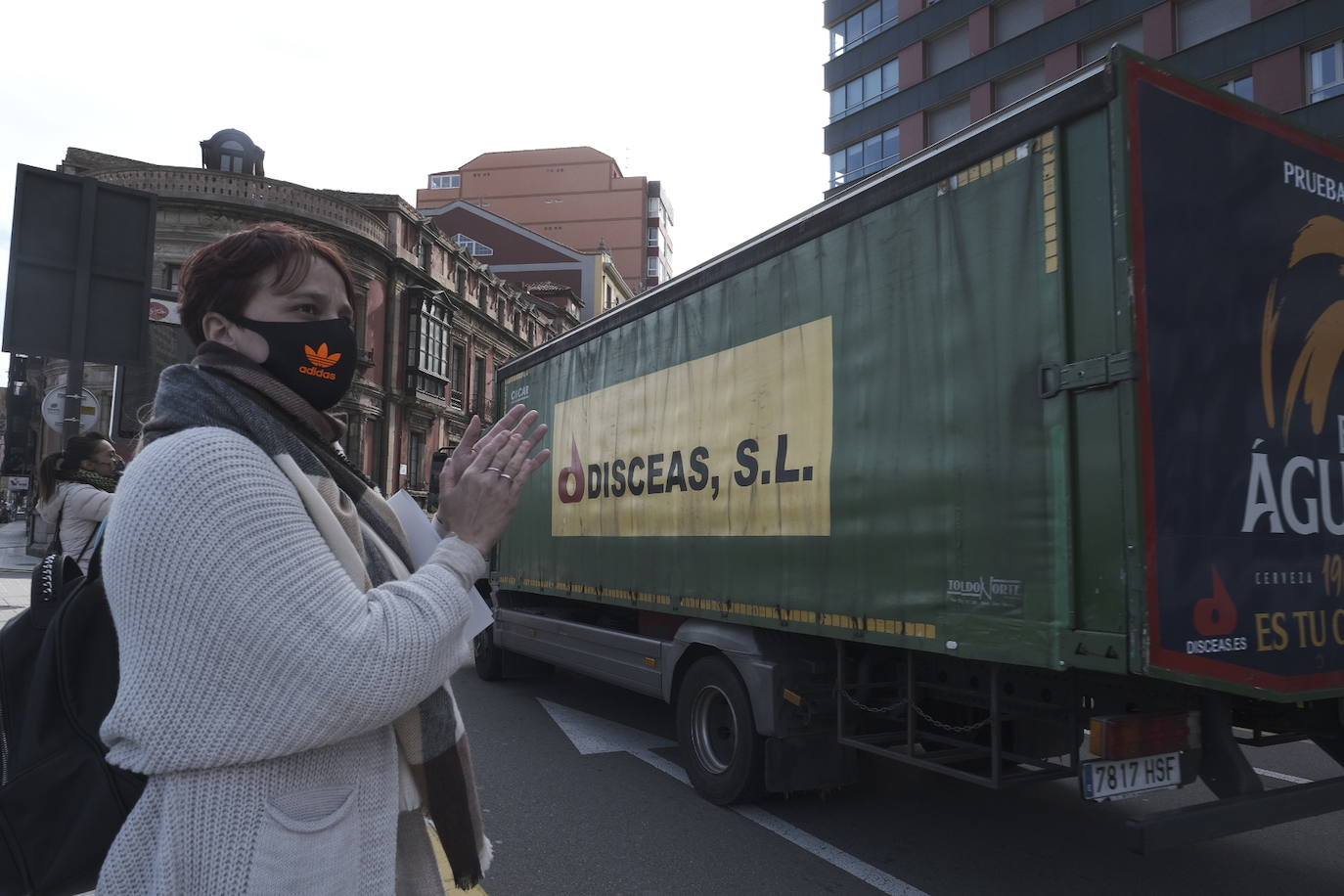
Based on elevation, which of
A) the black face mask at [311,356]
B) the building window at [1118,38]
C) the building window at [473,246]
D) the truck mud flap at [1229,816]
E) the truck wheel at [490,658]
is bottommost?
the truck wheel at [490,658]

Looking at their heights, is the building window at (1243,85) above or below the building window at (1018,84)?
below

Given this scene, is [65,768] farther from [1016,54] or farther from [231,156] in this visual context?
[231,156]

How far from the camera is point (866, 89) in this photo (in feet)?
110

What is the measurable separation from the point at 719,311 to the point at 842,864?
3.29 metres

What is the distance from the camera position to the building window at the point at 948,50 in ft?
98.3

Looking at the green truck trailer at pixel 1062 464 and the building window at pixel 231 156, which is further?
the building window at pixel 231 156

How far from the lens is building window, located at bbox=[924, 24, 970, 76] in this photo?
30.0 metres

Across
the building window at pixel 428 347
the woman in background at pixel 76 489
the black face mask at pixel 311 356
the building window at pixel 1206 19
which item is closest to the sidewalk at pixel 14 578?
the woman in background at pixel 76 489

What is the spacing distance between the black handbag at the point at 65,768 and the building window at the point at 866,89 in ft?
113

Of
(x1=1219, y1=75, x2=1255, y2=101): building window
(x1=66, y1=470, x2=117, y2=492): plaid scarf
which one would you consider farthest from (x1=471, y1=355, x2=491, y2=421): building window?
(x1=66, y1=470, x2=117, y2=492): plaid scarf

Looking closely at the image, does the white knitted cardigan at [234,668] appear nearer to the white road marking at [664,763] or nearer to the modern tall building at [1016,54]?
the white road marking at [664,763]

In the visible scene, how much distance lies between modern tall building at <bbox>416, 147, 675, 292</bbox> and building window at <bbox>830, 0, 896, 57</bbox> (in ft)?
97.9

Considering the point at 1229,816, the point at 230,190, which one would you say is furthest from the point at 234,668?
the point at 230,190

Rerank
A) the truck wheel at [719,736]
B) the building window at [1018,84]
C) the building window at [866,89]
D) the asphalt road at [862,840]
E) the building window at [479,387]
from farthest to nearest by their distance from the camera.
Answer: the building window at [479,387], the building window at [866,89], the building window at [1018,84], the truck wheel at [719,736], the asphalt road at [862,840]
